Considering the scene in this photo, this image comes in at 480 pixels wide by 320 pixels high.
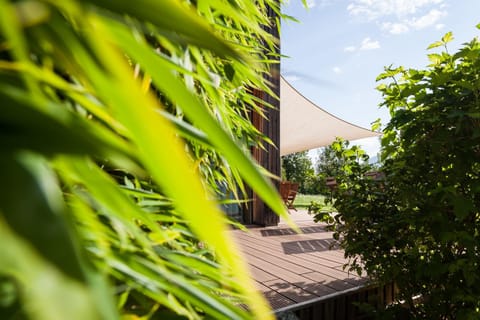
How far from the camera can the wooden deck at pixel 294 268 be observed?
2.84m

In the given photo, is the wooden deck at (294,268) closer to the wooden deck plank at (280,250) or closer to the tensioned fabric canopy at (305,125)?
the wooden deck plank at (280,250)

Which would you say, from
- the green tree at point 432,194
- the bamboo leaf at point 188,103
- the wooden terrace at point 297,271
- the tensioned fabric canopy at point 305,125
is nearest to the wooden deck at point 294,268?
the wooden terrace at point 297,271

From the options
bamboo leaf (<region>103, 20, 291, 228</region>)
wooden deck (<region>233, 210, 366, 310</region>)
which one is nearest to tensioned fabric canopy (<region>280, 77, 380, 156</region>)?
wooden deck (<region>233, 210, 366, 310</region>)

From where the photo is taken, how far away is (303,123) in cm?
1045

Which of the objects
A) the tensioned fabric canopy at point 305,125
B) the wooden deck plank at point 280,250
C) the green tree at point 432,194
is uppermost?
the tensioned fabric canopy at point 305,125

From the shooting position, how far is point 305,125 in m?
10.6

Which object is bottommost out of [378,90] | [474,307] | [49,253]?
[474,307]

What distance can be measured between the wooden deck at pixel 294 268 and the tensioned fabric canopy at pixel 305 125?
398 cm

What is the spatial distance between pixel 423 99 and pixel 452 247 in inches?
38.8

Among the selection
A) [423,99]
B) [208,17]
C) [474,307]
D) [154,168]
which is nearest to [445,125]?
[423,99]

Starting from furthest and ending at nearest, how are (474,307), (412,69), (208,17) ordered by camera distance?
(412,69), (474,307), (208,17)

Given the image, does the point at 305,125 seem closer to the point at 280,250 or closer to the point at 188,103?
the point at 280,250

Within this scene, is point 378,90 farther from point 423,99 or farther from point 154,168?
point 154,168

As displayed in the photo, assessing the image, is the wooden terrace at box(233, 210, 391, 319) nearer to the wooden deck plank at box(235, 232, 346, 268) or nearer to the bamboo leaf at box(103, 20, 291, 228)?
the wooden deck plank at box(235, 232, 346, 268)
